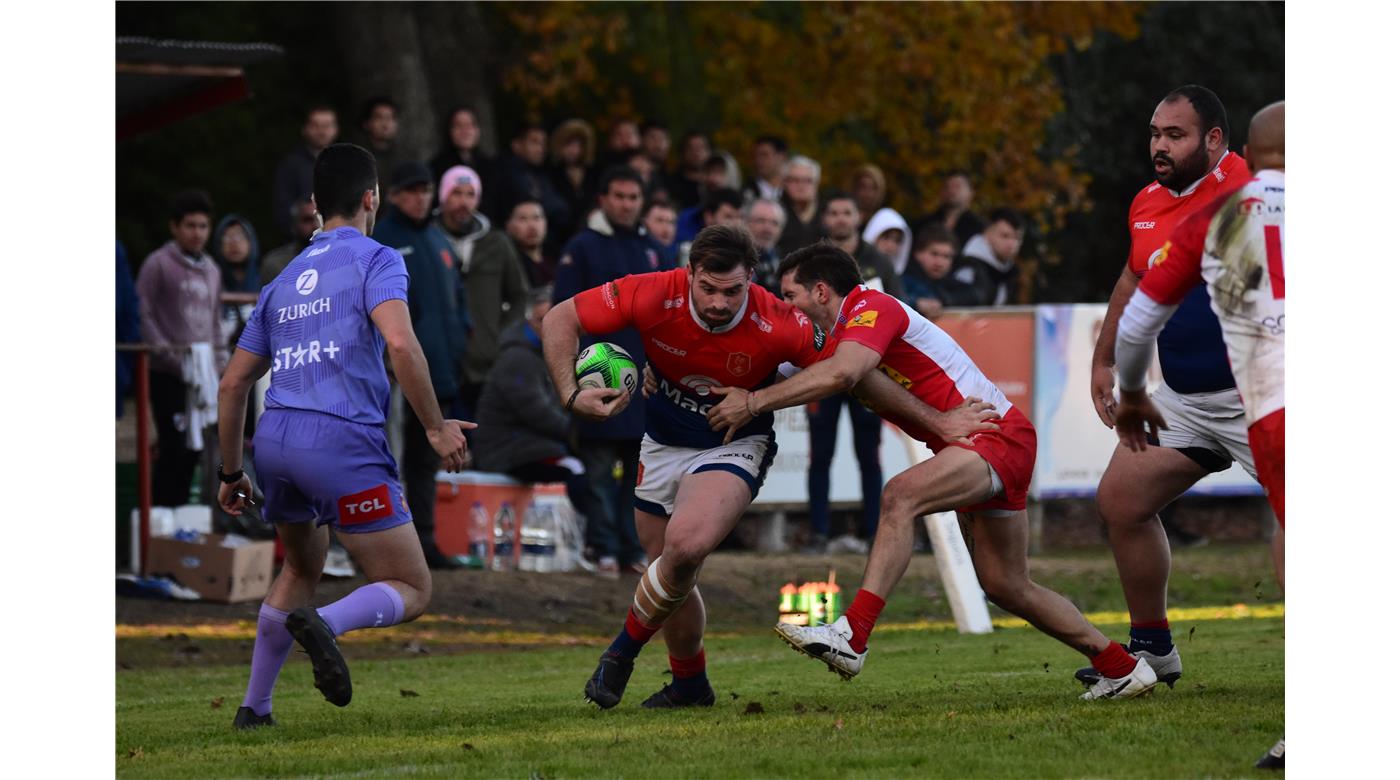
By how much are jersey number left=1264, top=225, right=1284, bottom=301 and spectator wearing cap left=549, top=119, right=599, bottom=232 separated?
11.7 metres

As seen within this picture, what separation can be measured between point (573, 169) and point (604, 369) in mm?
9582

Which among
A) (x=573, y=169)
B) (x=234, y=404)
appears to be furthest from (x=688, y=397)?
(x=573, y=169)

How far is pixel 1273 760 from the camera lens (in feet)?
22.5

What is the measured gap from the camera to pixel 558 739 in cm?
809

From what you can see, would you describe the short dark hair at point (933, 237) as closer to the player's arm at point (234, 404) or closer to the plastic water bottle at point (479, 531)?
the plastic water bottle at point (479, 531)

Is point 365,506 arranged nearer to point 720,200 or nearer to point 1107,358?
point 1107,358

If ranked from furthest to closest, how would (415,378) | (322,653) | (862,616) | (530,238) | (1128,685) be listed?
(530,238) → (1128,685) → (862,616) → (415,378) → (322,653)

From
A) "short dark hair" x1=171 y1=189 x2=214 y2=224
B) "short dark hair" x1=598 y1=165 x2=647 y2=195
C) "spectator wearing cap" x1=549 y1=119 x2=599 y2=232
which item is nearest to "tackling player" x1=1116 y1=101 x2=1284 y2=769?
"short dark hair" x1=598 y1=165 x2=647 y2=195

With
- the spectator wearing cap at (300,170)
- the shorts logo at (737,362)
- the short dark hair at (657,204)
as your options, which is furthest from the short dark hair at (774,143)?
the shorts logo at (737,362)

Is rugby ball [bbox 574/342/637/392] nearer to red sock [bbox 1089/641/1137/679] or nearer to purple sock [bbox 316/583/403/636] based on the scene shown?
purple sock [bbox 316/583/403/636]

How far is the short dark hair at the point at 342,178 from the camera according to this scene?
844 cm

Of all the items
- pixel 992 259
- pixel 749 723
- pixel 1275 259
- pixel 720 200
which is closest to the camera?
pixel 1275 259

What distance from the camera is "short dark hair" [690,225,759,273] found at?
8.73 m

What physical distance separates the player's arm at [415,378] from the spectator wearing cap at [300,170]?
859 centimetres
